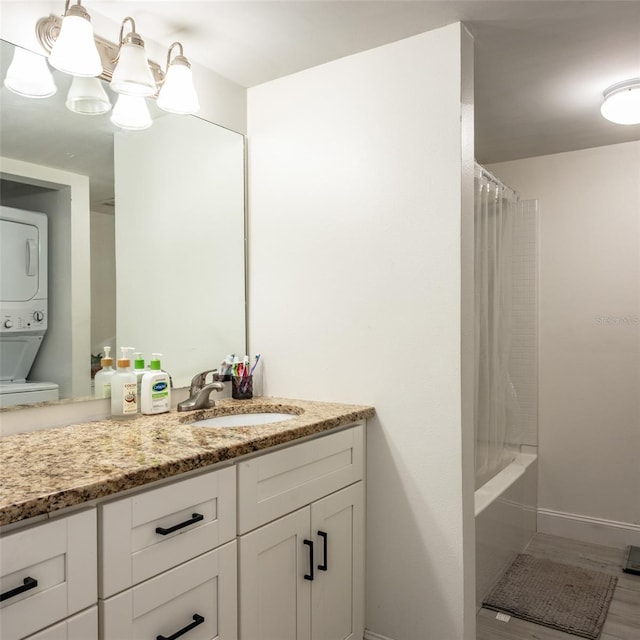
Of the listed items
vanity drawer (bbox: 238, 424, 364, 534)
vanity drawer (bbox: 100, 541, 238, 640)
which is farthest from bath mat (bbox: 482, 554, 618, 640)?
vanity drawer (bbox: 100, 541, 238, 640)

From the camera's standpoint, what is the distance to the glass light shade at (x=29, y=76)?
5.20 feet

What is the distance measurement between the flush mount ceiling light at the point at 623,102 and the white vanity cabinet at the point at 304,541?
176 centimetres

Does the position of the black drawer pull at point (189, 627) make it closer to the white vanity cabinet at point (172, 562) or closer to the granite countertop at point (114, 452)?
the white vanity cabinet at point (172, 562)

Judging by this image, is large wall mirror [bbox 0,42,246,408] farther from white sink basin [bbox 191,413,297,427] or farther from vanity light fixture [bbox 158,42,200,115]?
white sink basin [bbox 191,413,297,427]

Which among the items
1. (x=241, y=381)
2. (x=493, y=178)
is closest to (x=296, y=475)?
(x=241, y=381)

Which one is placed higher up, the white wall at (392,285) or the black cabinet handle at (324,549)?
the white wall at (392,285)

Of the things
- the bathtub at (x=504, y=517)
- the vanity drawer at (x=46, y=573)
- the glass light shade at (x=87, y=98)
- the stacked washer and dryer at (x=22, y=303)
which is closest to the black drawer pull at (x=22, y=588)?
the vanity drawer at (x=46, y=573)

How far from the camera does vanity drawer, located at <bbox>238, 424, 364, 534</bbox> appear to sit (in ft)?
4.88

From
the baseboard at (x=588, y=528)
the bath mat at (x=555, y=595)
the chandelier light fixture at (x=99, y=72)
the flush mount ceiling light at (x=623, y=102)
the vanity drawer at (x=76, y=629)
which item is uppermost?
the flush mount ceiling light at (x=623, y=102)

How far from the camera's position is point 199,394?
199cm

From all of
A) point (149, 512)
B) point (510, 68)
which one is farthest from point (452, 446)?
point (510, 68)

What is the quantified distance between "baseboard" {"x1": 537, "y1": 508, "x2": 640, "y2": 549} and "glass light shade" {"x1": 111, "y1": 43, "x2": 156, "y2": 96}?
3.07 meters

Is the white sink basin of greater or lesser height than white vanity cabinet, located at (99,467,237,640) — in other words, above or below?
above

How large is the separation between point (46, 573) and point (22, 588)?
5 cm
